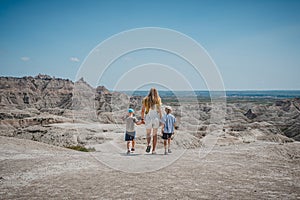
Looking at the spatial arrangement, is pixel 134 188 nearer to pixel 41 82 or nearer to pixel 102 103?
pixel 102 103

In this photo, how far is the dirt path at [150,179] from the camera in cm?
569

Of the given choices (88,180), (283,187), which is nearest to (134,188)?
(88,180)

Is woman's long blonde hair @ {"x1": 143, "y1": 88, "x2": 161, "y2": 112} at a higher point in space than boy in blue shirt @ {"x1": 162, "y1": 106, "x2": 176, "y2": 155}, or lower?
higher

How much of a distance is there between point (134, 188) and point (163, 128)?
4.11 meters

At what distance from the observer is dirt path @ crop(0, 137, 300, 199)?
5.69m

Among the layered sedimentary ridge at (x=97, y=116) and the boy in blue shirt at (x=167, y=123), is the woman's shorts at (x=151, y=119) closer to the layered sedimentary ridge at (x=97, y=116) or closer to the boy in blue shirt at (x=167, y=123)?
the boy in blue shirt at (x=167, y=123)

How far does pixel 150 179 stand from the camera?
22.0 feet

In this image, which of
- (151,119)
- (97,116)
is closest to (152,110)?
(151,119)

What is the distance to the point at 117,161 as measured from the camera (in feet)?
28.3

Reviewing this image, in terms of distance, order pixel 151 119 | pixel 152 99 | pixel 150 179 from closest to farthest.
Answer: pixel 150 179, pixel 152 99, pixel 151 119

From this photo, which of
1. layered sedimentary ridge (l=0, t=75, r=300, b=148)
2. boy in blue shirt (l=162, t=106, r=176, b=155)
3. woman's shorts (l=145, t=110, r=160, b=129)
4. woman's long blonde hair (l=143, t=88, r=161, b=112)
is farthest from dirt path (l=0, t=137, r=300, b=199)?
layered sedimentary ridge (l=0, t=75, r=300, b=148)

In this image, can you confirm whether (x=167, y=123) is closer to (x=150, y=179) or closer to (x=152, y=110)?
(x=152, y=110)

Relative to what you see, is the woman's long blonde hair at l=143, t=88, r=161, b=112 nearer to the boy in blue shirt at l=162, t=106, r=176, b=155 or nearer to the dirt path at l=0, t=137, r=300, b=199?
the boy in blue shirt at l=162, t=106, r=176, b=155

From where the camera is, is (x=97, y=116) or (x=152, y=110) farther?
(x=97, y=116)
